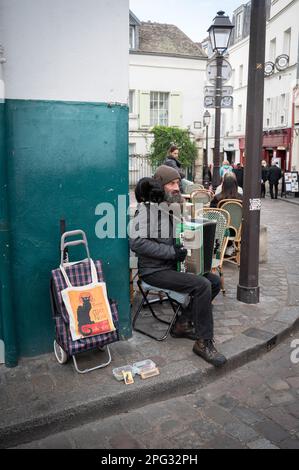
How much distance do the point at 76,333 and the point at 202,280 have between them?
1.26 metres

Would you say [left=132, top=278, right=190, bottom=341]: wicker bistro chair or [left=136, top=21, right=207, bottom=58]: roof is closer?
[left=132, top=278, right=190, bottom=341]: wicker bistro chair

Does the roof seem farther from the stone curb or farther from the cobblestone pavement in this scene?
the cobblestone pavement

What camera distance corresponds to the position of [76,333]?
11.6ft

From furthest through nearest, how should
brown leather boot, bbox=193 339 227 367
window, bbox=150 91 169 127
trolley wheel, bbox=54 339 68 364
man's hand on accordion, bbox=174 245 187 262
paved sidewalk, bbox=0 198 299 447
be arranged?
window, bbox=150 91 169 127
man's hand on accordion, bbox=174 245 187 262
brown leather boot, bbox=193 339 227 367
trolley wheel, bbox=54 339 68 364
paved sidewalk, bbox=0 198 299 447

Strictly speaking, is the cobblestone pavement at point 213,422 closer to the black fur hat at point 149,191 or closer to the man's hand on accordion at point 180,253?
the man's hand on accordion at point 180,253

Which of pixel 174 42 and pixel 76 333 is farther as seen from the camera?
pixel 174 42

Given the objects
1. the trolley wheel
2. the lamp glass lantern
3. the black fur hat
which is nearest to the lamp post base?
the black fur hat

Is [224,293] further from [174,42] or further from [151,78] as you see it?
[174,42]

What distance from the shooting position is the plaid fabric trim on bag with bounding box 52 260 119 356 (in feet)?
11.7

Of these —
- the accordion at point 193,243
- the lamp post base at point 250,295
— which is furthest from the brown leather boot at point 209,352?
the lamp post base at point 250,295

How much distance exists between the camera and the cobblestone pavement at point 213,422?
3.03 metres

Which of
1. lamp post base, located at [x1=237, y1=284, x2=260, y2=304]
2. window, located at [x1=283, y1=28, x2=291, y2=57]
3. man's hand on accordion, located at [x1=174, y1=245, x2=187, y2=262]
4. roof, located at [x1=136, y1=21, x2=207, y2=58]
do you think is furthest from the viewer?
roof, located at [x1=136, y1=21, x2=207, y2=58]
